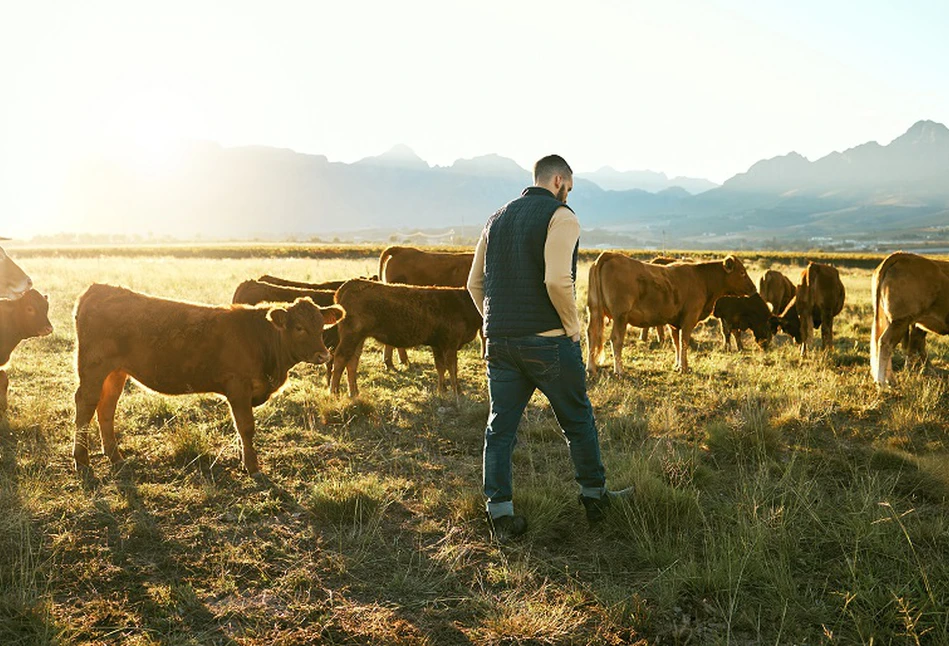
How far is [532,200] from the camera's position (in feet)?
15.8

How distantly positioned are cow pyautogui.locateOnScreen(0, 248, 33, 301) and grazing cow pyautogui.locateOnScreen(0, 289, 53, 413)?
34 centimetres

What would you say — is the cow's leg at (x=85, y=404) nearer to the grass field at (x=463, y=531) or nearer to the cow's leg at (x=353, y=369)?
the grass field at (x=463, y=531)

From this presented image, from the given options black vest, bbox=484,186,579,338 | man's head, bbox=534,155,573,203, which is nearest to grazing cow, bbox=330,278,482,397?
black vest, bbox=484,186,579,338

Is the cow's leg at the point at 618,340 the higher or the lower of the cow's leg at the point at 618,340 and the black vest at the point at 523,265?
the lower

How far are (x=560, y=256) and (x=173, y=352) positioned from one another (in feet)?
13.1

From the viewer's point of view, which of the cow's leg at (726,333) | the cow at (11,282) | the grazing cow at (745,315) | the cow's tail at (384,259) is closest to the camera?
the cow at (11,282)

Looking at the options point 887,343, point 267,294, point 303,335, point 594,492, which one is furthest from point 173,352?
point 887,343

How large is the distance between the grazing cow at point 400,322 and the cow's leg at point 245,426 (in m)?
2.85

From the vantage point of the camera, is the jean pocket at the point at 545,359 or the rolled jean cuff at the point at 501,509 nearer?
the jean pocket at the point at 545,359

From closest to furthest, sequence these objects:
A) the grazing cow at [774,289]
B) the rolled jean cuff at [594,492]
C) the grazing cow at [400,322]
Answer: the rolled jean cuff at [594,492], the grazing cow at [400,322], the grazing cow at [774,289]

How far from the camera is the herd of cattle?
251 inches

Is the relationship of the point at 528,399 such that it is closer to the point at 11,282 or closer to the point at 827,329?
the point at 11,282

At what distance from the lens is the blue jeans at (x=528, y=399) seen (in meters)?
4.80

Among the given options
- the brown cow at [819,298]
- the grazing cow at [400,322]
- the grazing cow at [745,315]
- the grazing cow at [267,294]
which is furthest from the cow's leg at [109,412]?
the grazing cow at [745,315]
